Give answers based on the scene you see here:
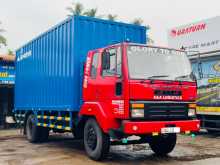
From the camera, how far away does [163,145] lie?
932 cm

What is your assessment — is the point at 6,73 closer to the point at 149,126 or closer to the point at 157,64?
the point at 157,64

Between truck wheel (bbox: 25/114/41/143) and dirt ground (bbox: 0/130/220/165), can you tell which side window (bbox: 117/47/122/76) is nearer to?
dirt ground (bbox: 0/130/220/165)

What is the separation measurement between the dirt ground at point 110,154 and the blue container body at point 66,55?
1.19 meters

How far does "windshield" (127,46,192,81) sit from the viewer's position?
303 inches

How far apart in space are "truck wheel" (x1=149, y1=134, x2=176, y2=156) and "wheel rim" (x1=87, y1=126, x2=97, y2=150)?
1557 mm

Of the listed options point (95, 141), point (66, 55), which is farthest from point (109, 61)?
point (66, 55)

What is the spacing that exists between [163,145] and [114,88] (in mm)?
2484

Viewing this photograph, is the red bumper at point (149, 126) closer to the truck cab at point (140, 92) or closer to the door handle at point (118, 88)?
the truck cab at point (140, 92)

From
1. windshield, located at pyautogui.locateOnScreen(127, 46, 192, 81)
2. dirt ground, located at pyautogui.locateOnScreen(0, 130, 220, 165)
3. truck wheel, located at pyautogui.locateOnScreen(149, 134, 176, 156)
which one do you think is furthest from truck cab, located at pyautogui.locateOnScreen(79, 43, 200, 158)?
truck wheel, located at pyautogui.locateOnScreen(149, 134, 176, 156)

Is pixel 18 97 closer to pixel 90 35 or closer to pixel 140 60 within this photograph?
pixel 90 35

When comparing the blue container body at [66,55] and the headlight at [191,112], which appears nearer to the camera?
the headlight at [191,112]

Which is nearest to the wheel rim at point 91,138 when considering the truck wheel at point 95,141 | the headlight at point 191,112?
the truck wheel at point 95,141

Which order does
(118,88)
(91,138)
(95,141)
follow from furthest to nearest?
1. (91,138)
2. (95,141)
3. (118,88)

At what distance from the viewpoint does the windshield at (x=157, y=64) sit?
7.71 metres
